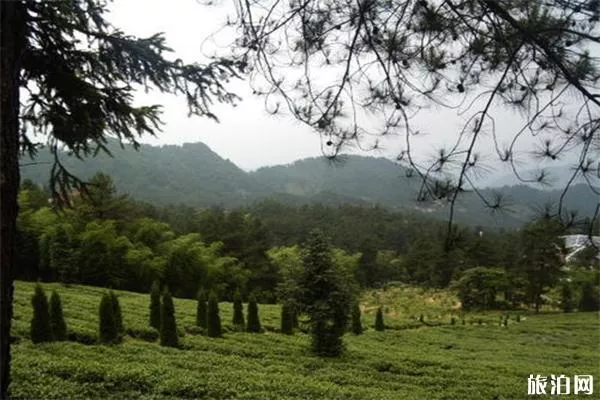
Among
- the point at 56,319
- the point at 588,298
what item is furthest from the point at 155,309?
the point at 588,298

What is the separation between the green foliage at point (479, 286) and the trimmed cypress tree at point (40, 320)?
3056 cm

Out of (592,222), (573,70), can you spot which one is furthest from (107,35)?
(592,222)

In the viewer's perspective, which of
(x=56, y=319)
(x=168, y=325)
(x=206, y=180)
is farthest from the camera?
(x=206, y=180)

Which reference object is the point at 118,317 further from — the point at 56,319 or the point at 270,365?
the point at 270,365

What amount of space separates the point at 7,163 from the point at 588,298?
42.4m

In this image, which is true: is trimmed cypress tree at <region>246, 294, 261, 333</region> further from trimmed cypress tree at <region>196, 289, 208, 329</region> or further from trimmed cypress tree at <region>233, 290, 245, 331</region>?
trimmed cypress tree at <region>196, 289, 208, 329</region>

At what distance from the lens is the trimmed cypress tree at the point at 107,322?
1238 cm

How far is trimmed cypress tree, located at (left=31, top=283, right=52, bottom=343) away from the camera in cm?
1141

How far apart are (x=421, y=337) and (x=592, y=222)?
848 inches

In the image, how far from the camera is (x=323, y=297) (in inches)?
578

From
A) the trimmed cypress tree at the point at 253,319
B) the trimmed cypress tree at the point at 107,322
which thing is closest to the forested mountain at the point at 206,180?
the trimmed cypress tree at the point at 253,319

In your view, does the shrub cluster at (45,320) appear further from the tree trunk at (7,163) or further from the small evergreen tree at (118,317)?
the tree trunk at (7,163)

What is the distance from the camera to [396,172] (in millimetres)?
2359

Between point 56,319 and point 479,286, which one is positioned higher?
point 56,319
